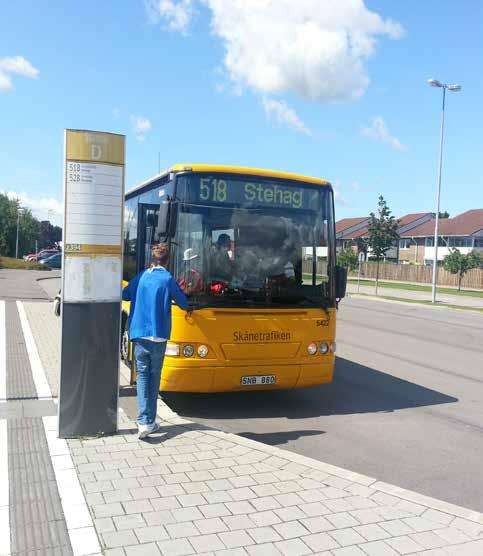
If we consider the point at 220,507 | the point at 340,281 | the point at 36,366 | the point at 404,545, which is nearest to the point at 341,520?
the point at 404,545

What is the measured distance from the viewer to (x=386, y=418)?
7.34 m

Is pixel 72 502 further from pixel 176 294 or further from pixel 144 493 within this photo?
pixel 176 294

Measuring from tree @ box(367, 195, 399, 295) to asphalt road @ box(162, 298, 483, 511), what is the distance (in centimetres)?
4493

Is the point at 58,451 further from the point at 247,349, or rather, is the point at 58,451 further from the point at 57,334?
the point at 57,334

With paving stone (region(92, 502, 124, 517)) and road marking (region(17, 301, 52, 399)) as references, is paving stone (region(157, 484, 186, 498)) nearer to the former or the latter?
paving stone (region(92, 502, 124, 517))

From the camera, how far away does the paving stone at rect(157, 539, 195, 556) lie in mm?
3420


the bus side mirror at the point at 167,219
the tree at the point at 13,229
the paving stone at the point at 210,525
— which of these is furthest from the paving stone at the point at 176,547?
the tree at the point at 13,229

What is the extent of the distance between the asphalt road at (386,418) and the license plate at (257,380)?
0.45 meters

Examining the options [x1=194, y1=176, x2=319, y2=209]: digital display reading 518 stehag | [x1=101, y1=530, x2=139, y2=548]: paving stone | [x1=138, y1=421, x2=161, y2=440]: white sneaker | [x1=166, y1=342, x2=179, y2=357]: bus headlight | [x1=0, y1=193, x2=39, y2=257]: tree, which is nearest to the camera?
[x1=101, y1=530, x2=139, y2=548]: paving stone

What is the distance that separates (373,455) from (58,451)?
305 cm

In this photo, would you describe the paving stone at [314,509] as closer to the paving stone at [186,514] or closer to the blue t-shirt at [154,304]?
the paving stone at [186,514]

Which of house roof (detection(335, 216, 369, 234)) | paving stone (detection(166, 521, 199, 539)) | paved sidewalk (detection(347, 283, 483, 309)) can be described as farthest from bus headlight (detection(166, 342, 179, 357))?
house roof (detection(335, 216, 369, 234))

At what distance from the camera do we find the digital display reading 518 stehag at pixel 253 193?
6855 millimetres

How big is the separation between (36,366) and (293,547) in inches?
251
